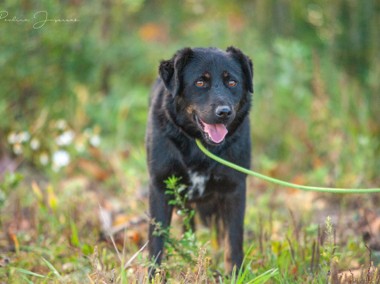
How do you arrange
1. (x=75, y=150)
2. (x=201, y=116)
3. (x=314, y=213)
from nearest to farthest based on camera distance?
(x=201, y=116), (x=314, y=213), (x=75, y=150)

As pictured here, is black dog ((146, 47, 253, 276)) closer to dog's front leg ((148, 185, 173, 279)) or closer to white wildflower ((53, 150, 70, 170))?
dog's front leg ((148, 185, 173, 279))

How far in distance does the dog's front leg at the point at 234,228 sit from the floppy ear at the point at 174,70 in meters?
0.72

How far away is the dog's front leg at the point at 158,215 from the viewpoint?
143 inches

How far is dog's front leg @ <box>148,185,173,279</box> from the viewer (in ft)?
11.9

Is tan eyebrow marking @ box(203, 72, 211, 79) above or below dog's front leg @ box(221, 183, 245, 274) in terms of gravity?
above

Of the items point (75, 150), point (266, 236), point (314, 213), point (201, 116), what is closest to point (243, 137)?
point (201, 116)

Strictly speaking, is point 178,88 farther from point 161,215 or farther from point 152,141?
point 161,215

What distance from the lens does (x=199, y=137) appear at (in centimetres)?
377

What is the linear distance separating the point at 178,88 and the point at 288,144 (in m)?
3.32

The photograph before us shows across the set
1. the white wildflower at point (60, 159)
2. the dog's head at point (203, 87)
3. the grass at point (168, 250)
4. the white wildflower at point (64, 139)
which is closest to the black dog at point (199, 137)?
the dog's head at point (203, 87)

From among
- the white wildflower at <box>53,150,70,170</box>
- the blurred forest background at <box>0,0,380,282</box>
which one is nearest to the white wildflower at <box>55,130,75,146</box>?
the blurred forest background at <box>0,0,380,282</box>

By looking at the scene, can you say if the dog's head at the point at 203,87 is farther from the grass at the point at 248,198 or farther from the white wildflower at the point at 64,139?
the white wildflower at the point at 64,139

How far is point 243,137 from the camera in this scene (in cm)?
381

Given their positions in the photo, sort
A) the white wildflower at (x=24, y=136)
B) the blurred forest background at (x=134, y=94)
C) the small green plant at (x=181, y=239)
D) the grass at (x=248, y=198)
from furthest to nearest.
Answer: the blurred forest background at (x=134, y=94), the white wildflower at (x=24, y=136), the grass at (x=248, y=198), the small green plant at (x=181, y=239)
